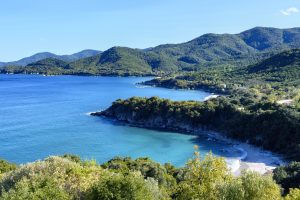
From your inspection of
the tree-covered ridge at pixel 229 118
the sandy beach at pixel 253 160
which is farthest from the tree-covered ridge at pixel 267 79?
the sandy beach at pixel 253 160

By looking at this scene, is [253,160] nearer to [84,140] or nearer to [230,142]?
[230,142]

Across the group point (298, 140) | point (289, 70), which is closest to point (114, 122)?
point (298, 140)

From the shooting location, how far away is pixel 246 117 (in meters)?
80.6

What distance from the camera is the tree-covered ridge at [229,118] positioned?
230 ft

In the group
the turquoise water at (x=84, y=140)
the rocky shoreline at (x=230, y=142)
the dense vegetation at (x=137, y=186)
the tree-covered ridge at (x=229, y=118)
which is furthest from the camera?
the turquoise water at (x=84, y=140)

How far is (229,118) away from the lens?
86.0 meters

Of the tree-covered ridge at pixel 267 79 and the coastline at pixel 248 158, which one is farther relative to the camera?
the tree-covered ridge at pixel 267 79

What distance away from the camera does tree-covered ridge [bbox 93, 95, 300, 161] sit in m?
70.2

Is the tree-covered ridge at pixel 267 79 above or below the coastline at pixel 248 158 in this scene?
above

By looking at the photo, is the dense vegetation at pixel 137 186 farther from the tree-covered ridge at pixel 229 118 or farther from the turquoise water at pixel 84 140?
the tree-covered ridge at pixel 229 118

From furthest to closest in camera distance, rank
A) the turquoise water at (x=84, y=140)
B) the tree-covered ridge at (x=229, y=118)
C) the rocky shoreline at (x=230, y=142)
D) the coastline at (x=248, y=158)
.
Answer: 1. the turquoise water at (x=84, y=140)
2. the tree-covered ridge at (x=229, y=118)
3. the rocky shoreline at (x=230, y=142)
4. the coastline at (x=248, y=158)

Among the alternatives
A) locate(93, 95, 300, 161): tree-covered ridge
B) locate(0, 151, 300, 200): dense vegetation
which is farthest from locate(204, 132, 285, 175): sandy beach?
locate(0, 151, 300, 200): dense vegetation

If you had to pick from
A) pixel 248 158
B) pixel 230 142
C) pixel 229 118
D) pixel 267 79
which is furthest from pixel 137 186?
pixel 267 79

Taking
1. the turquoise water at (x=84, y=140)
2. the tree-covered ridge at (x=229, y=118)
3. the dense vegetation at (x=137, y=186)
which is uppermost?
the dense vegetation at (x=137, y=186)
